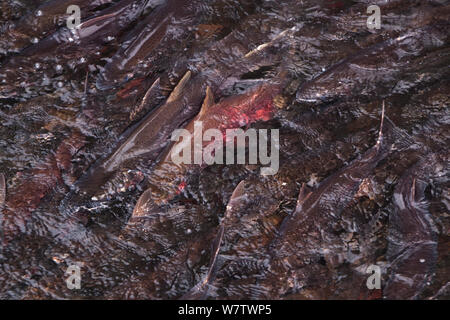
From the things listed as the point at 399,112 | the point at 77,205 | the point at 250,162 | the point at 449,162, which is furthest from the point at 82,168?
the point at 449,162

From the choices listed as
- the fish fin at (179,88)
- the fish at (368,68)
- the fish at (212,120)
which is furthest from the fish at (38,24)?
the fish at (368,68)

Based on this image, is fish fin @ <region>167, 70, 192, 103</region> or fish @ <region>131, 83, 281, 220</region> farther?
fish fin @ <region>167, 70, 192, 103</region>

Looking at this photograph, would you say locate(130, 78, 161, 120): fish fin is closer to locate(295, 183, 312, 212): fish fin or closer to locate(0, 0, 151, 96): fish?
locate(0, 0, 151, 96): fish

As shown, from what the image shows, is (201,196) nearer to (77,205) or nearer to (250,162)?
(250,162)

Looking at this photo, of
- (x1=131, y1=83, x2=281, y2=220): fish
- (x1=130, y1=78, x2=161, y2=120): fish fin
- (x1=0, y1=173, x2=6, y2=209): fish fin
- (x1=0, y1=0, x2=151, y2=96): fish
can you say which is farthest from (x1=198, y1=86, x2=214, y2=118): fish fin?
(x1=0, y1=173, x2=6, y2=209): fish fin

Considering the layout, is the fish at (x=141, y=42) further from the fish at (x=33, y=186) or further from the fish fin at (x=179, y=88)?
the fish at (x=33, y=186)
